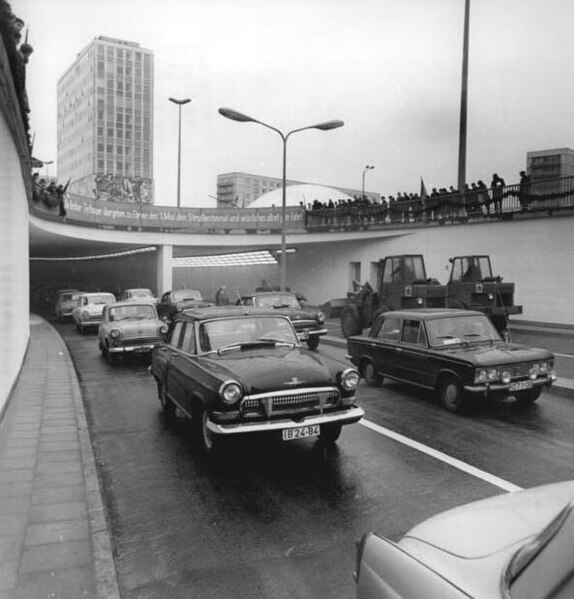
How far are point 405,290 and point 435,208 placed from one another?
36.2 ft

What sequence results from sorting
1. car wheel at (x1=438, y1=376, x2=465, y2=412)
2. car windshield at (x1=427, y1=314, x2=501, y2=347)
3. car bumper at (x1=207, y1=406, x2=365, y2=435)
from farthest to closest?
car windshield at (x1=427, y1=314, x2=501, y2=347) < car wheel at (x1=438, y1=376, x2=465, y2=412) < car bumper at (x1=207, y1=406, x2=365, y2=435)

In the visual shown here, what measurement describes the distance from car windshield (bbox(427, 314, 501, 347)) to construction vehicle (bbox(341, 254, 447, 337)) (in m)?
7.21

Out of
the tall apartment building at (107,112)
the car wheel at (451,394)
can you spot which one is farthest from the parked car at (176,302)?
the tall apartment building at (107,112)

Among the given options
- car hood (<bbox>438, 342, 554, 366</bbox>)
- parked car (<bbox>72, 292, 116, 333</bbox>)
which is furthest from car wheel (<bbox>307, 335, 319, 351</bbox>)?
parked car (<bbox>72, 292, 116, 333</bbox>)

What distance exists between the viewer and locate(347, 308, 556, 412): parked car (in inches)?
306

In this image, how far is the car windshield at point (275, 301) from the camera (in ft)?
54.5

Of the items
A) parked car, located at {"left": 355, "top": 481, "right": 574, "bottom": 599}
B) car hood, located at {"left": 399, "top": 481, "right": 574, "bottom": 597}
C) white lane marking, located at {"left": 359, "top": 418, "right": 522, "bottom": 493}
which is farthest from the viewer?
white lane marking, located at {"left": 359, "top": 418, "right": 522, "bottom": 493}

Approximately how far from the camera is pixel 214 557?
394cm

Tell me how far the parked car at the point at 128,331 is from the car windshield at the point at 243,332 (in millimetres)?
7059

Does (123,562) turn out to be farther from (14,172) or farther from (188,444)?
(14,172)

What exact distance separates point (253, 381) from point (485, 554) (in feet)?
12.6

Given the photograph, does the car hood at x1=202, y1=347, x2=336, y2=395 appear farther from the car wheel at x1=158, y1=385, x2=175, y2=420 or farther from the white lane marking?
the car wheel at x1=158, y1=385, x2=175, y2=420

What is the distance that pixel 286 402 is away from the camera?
5684mm

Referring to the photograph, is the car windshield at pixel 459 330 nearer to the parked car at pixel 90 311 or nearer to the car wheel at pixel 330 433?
the car wheel at pixel 330 433
